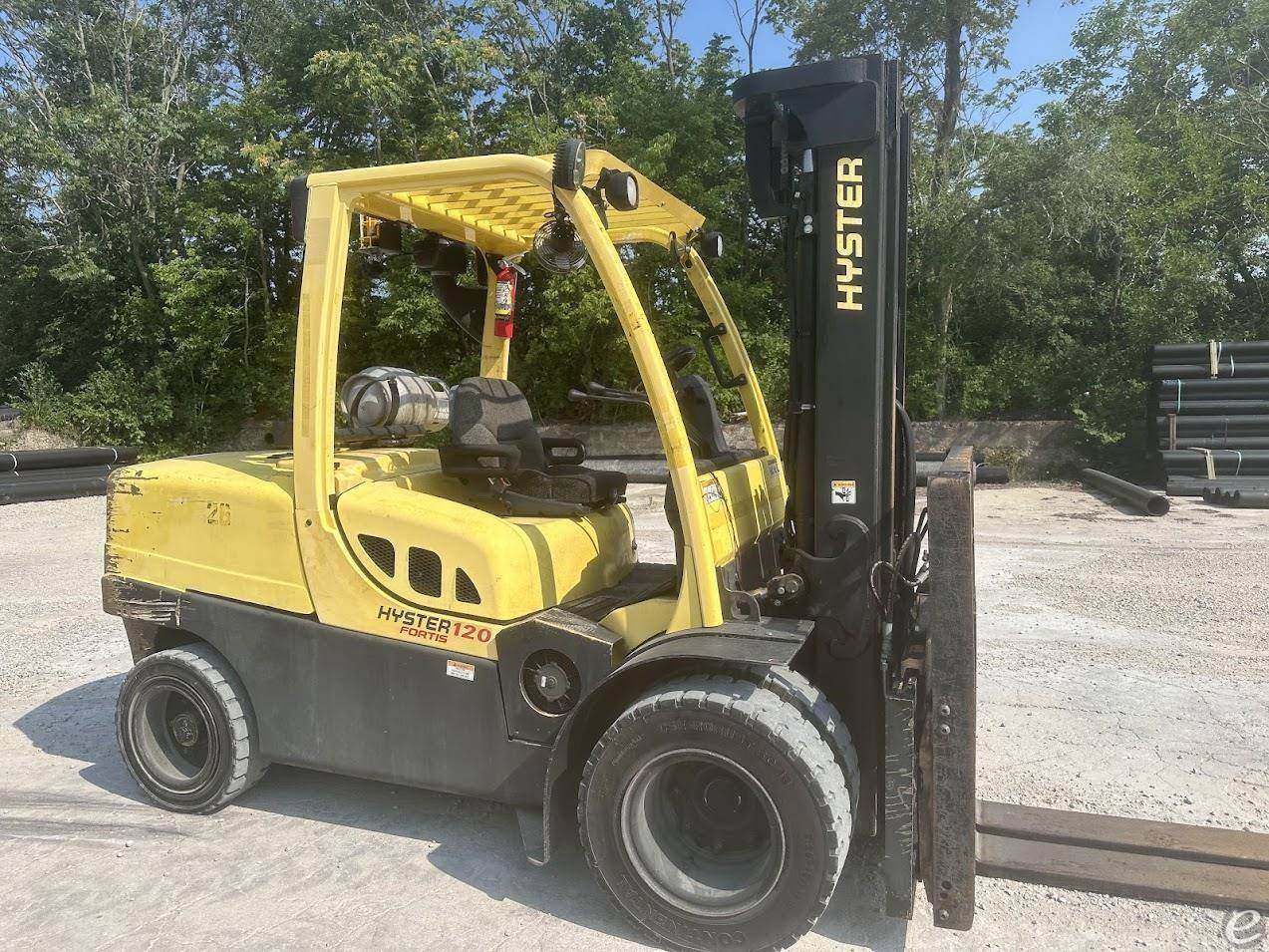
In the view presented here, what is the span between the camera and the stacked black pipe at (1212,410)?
49.0 feet

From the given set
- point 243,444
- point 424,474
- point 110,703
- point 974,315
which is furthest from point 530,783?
point 243,444

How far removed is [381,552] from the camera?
3676mm

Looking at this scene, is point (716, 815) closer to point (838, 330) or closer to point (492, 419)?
point (838, 330)

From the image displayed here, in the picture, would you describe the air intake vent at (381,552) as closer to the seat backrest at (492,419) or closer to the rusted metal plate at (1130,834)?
the seat backrest at (492,419)

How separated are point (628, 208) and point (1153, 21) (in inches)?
989

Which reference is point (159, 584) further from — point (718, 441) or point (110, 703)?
point (718, 441)

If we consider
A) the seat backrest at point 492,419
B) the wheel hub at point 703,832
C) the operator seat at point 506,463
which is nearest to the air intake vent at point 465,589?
the operator seat at point 506,463

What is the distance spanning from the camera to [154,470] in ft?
14.1

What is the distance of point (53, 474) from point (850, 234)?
18.6m

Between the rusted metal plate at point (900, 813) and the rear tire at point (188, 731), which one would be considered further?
the rear tire at point (188, 731)

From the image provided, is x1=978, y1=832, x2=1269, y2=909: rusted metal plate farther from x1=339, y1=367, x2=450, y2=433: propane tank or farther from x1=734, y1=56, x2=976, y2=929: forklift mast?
x1=339, y1=367, x2=450, y2=433: propane tank

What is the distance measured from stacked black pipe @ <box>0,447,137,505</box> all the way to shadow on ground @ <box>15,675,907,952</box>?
516 inches

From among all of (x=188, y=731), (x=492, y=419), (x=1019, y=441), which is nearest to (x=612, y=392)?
(x=492, y=419)

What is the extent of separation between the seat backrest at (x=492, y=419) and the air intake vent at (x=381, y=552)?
1.75ft
